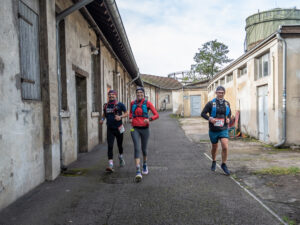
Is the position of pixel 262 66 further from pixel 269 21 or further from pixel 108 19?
pixel 269 21

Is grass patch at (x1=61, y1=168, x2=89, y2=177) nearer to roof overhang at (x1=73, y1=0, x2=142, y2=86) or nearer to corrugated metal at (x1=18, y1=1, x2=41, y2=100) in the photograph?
corrugated metal at (x1=18, y1=1, x2=41, y2=100)

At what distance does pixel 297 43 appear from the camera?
8.83 m

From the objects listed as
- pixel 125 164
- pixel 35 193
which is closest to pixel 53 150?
pixel 35 193

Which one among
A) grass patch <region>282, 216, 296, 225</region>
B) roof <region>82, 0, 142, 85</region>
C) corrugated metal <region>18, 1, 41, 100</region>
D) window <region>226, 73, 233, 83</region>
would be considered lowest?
grass patch <region>282, 216, 296, 225</region>

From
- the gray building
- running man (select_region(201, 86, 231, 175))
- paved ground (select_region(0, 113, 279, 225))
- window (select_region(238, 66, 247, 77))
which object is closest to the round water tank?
window (select_region(238, 66, 247, 77))

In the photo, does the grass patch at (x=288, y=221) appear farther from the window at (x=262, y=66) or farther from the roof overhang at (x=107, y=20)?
the window at (x=262, y=66)

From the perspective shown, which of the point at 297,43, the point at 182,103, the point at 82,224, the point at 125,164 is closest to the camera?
the point at 82,224

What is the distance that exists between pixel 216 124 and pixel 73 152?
149 inches

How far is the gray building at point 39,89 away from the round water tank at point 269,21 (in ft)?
45.9

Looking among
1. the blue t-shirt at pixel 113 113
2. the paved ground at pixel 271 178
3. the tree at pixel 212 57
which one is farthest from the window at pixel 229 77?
the tree at pixel 212 57

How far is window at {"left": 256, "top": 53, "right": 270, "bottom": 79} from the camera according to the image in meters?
10.1

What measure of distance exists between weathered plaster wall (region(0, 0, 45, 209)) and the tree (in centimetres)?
4193

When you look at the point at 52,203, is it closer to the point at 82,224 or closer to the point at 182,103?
the point at 82,224

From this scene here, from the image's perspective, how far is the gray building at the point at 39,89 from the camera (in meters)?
3.72
